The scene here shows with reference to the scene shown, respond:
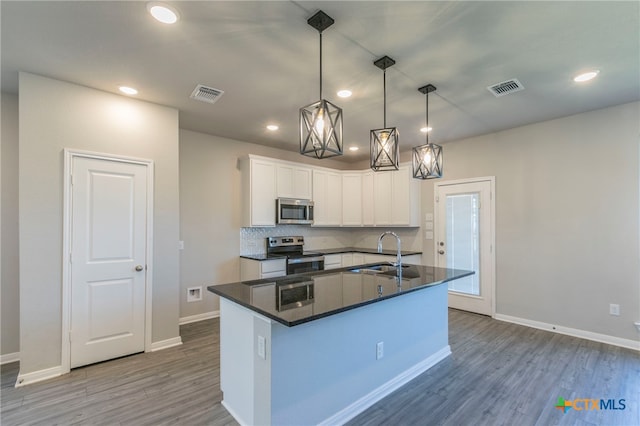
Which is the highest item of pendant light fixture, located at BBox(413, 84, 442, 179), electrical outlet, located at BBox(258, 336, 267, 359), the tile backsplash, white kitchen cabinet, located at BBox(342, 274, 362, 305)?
pendant light fixture, located at BBox(413, 84, 442, 179)

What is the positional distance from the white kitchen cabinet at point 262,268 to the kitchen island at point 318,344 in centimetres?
180

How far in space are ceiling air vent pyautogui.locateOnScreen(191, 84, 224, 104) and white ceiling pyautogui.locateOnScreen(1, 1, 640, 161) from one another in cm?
8

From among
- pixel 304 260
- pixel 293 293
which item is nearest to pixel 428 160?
pixel 293 293

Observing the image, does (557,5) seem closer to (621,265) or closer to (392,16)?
(392,16)

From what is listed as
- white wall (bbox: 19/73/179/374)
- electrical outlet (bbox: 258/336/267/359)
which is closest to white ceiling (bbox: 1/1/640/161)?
white wall (bbox: 19/73/179/374)

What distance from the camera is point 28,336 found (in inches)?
106

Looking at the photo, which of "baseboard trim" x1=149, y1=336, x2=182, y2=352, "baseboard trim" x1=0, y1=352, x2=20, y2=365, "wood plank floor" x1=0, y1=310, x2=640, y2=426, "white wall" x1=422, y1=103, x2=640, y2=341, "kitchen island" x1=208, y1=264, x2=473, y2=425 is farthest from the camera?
"white wall" x1=422, y1=103, x2=640, y2=341

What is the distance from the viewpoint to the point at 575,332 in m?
3.74

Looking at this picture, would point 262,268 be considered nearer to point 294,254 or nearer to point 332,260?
point 294,254

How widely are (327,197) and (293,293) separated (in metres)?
3.71

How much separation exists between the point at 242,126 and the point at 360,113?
1671 mm

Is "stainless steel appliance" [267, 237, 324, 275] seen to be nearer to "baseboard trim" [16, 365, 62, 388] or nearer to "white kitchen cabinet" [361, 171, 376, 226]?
"white kitchen cabinet" [361, 171, 376, 226]

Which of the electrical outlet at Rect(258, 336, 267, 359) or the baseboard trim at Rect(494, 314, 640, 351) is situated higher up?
the electrical outlet at Rect(258, 336, 267, 359)

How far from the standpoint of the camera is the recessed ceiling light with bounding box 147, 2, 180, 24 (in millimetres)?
1881
